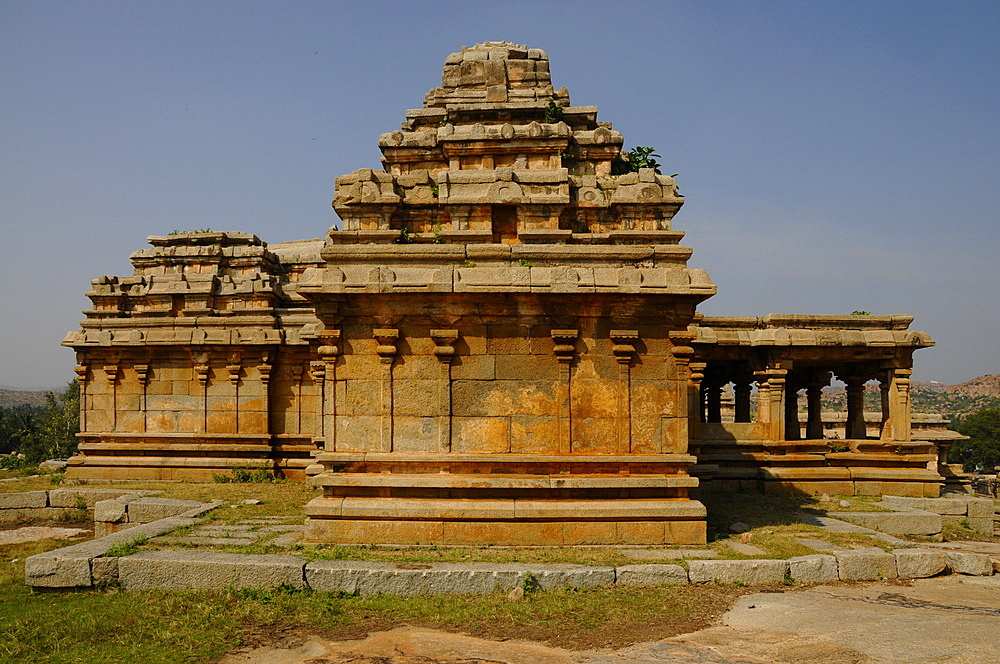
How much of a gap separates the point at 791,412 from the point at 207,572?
13.2 metres

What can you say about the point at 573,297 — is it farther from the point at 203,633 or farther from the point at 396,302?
the point at 203,633

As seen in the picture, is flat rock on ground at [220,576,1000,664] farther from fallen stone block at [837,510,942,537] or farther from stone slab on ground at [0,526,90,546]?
stone slab on ground at [0,526,90,546]

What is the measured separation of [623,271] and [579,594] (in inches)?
156

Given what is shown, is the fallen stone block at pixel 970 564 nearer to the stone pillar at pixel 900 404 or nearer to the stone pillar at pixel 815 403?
the stone pillar at pixel 900 404

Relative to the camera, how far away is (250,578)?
6.92 m

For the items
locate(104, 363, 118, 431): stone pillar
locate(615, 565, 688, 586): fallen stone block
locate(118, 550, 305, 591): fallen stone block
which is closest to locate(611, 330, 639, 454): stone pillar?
locate(615, 565, 688, 586): fallen stone block

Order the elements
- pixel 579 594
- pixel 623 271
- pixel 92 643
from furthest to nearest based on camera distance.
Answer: pixel 623 271, pixel 579 594, pixel 92 643

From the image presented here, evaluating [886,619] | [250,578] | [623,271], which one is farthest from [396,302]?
[886,619]

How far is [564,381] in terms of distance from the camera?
860cm

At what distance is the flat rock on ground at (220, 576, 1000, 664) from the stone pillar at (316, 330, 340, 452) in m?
3.15

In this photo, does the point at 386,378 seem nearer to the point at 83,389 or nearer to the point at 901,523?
the point at 901,523

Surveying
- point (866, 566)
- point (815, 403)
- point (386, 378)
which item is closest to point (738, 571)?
point (866, 566)

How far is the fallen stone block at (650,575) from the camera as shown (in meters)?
7.07

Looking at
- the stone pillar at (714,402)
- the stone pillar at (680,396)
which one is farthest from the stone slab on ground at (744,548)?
the stone pillar at (714,402)
